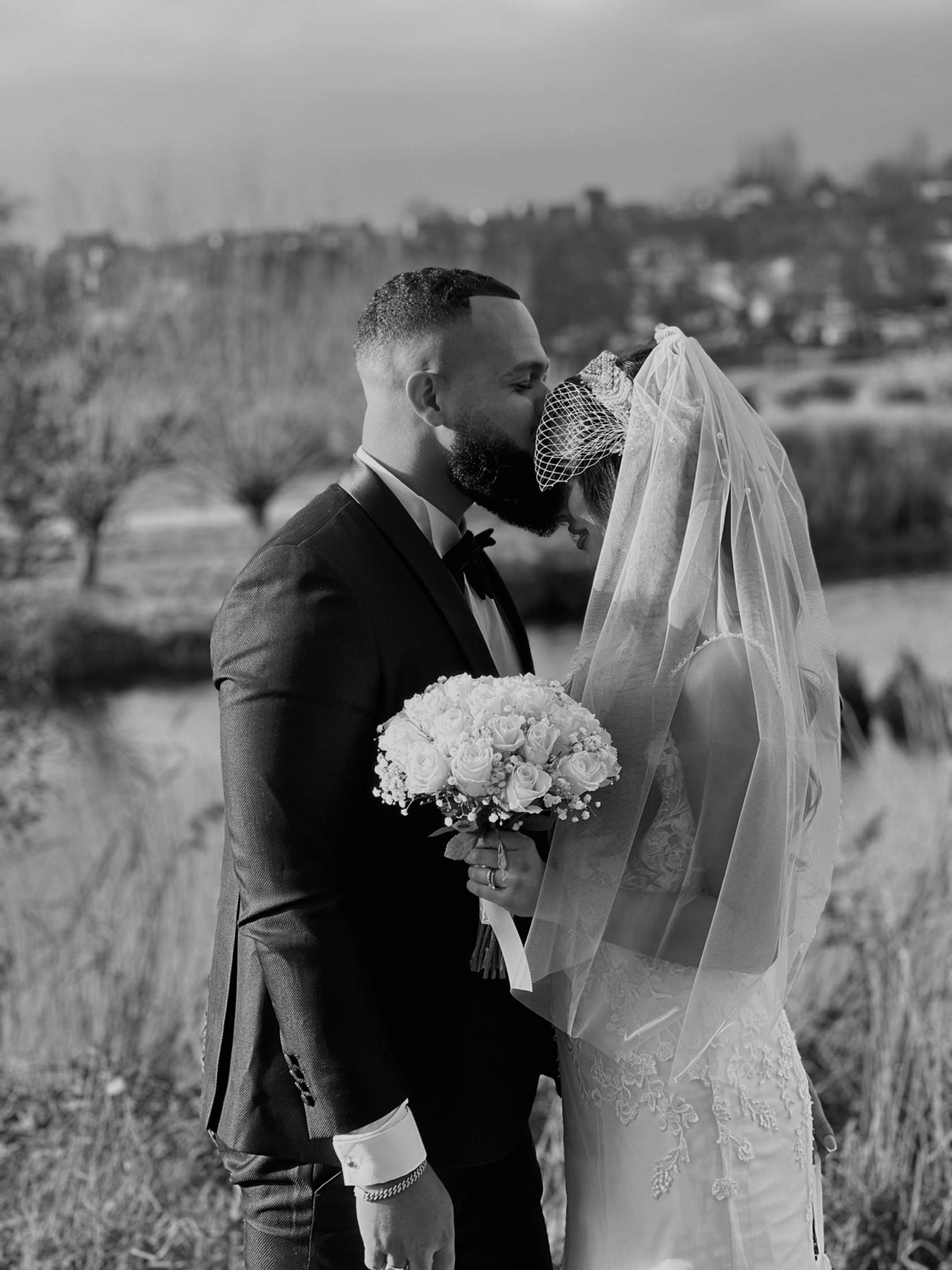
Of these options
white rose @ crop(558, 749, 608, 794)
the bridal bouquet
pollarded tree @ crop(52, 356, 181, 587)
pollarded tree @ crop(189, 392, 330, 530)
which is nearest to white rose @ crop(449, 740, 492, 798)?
the bridal bouquet

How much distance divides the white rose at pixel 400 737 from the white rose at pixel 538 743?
0.43 ft

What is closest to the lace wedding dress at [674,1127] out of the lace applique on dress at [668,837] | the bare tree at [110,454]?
the lace applique on dress at [668,837]

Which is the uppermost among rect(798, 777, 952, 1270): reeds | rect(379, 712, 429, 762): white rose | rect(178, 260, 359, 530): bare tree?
rect(178, 260, 359, 530): bare tree

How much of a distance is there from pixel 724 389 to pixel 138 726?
443 inches

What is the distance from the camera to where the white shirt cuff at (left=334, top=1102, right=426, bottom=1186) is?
1582 millimetres

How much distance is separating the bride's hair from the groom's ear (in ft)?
0.71

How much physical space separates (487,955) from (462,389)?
888 millimetres

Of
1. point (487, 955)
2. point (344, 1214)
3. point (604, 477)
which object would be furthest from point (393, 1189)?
point (604, 477)

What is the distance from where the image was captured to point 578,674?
1848 mm

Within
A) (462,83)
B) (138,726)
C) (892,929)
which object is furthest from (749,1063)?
(462,83)

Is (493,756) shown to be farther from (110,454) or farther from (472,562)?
(110,454)

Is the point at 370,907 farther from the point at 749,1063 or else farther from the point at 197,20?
the point at 197,20

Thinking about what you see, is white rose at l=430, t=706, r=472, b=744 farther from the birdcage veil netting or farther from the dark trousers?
the dark trousers

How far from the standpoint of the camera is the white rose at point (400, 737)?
152cm
